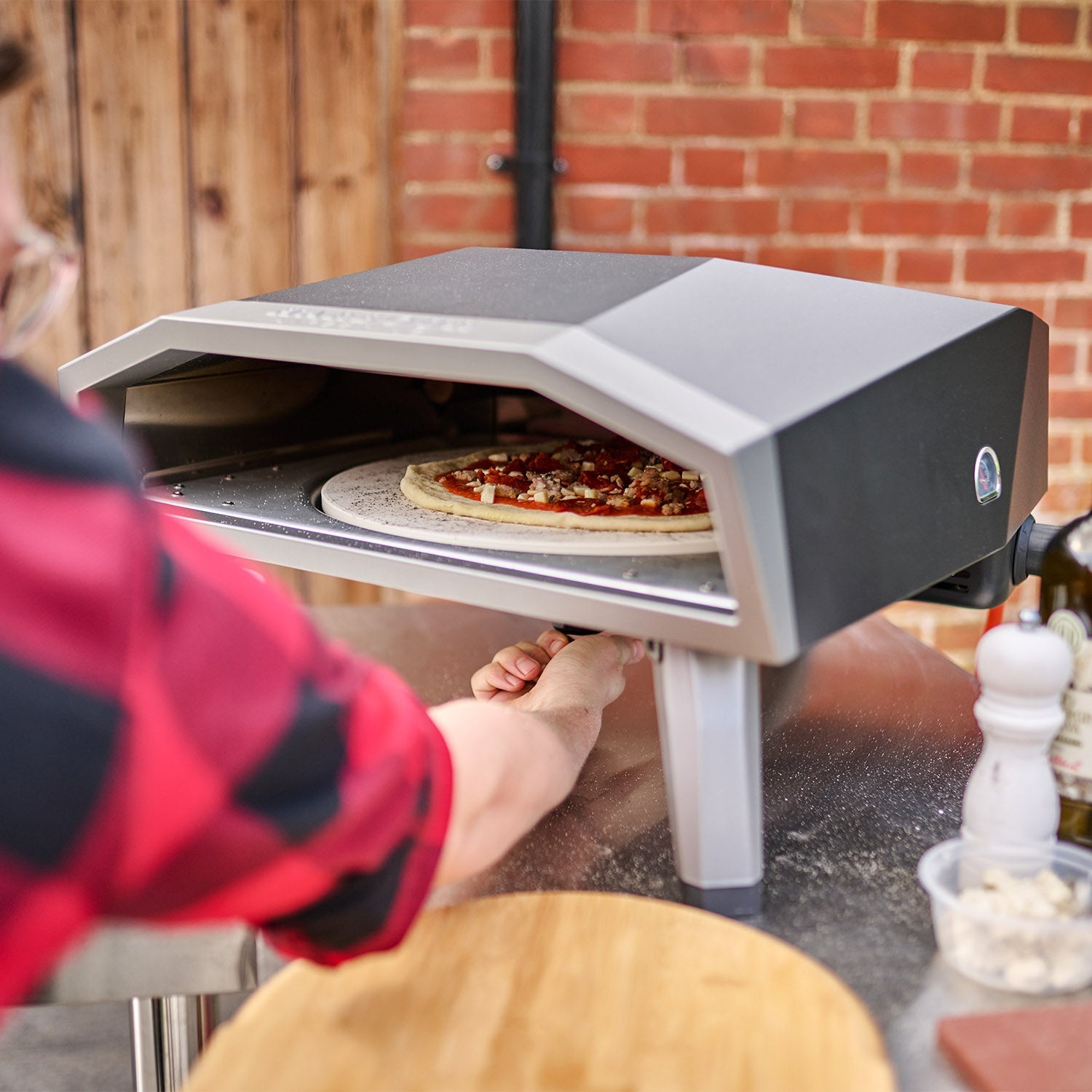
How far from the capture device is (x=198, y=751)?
0.48m

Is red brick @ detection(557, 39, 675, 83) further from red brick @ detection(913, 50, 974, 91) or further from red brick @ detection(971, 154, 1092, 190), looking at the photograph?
red brick @ detection(971, 154, 1092, 190)

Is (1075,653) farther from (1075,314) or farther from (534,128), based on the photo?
(1075,314)

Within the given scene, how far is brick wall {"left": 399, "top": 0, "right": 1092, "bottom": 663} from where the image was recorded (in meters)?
1.91

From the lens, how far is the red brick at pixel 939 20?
194 cm

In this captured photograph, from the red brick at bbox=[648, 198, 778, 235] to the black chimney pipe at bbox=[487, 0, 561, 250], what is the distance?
18 centimetres

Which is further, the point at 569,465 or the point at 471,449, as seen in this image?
the point at 471,449

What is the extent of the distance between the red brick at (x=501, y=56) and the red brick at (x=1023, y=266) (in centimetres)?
83

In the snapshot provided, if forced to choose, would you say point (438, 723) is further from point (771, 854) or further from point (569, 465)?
point (569, 465)

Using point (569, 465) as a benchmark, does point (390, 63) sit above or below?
above

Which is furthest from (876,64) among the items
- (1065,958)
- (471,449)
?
(1065,958)

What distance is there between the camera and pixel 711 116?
1948 mm

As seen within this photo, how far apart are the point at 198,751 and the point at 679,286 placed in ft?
1.92

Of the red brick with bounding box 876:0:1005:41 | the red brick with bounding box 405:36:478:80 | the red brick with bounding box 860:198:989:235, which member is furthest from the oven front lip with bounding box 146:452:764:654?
the red brick with bounding box 876:0:1005:41

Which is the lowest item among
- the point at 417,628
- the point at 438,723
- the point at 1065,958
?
the point at 417,628
